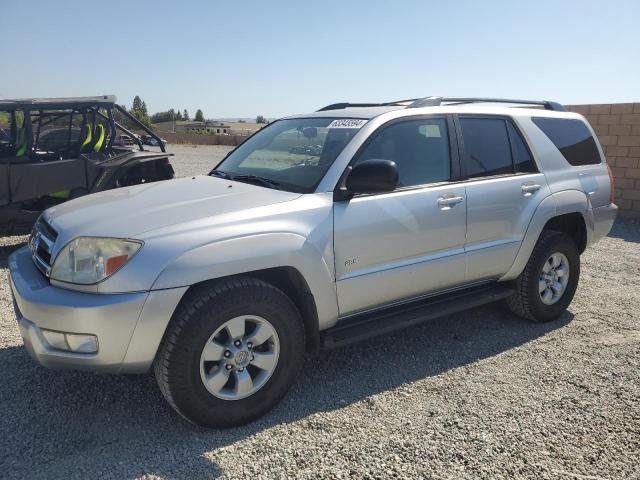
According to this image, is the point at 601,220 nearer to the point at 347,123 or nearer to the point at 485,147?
the point at 485,147

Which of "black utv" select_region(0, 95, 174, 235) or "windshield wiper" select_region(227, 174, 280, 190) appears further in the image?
"black utv" select_region(0, 95, 174, 235)

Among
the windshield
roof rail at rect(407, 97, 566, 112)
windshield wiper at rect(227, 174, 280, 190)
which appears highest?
roof rail at rect(407, 97, 566, 112)

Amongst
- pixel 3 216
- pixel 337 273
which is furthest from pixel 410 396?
pixel 3 216

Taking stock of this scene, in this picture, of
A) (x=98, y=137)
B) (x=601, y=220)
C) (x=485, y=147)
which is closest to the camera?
(x=485, y=147)

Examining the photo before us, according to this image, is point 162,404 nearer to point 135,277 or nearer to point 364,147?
point 135,277

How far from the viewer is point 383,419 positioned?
3.05 m

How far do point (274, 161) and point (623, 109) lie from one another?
8.48 metres

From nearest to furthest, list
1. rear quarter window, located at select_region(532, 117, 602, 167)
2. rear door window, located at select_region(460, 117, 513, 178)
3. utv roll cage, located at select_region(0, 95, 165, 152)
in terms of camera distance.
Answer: rear door window, located at select_region(460, 117, 513, 178), rear quarter window, located at select_region(532, 117, 602, 167), utv roll cage, located at select_region(0, 95, 165, 152)

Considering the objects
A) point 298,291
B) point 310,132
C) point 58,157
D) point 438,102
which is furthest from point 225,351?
point 58,157

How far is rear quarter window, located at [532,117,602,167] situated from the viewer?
180 inches

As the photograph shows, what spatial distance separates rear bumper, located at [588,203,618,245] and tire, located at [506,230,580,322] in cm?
25

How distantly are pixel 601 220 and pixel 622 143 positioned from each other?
19.5ft

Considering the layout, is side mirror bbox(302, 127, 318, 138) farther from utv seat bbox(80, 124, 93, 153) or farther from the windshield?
utv seat bbox(80, 124, 93, 153)

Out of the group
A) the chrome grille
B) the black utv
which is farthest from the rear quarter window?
the black utv
